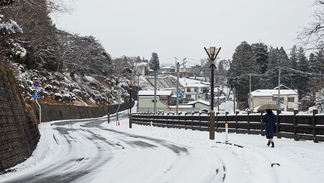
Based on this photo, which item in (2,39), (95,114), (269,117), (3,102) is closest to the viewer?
(3,102)

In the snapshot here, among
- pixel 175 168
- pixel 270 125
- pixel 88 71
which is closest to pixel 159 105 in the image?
pixel 88 71

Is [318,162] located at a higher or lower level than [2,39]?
lower

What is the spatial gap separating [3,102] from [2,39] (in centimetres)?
264

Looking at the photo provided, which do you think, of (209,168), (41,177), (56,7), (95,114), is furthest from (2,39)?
(95,114)

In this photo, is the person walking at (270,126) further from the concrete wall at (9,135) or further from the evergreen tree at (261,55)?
the evergreen tree at (261,55)

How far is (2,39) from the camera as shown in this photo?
11.7 meters

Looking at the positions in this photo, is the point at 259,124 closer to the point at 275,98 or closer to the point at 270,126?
the point at 270,126

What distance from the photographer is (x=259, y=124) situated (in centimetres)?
2022

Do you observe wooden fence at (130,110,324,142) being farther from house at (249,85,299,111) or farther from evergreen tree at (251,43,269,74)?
evergreen tree at (251,43,269,74)

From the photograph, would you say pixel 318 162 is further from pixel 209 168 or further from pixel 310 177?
pixel 209 168

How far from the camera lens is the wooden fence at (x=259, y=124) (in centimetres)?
1473

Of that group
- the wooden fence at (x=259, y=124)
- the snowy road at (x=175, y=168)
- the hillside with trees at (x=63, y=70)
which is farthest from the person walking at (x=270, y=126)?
the hillside with trees at (x=63, y=70)

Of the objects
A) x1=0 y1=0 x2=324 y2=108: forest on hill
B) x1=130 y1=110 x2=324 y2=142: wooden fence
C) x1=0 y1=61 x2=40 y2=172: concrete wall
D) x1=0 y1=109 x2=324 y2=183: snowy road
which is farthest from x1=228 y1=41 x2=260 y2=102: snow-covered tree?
x1=0 y1=61 x2=40 y2=172: concrete wall

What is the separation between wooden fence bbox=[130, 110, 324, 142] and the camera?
1473 cm
